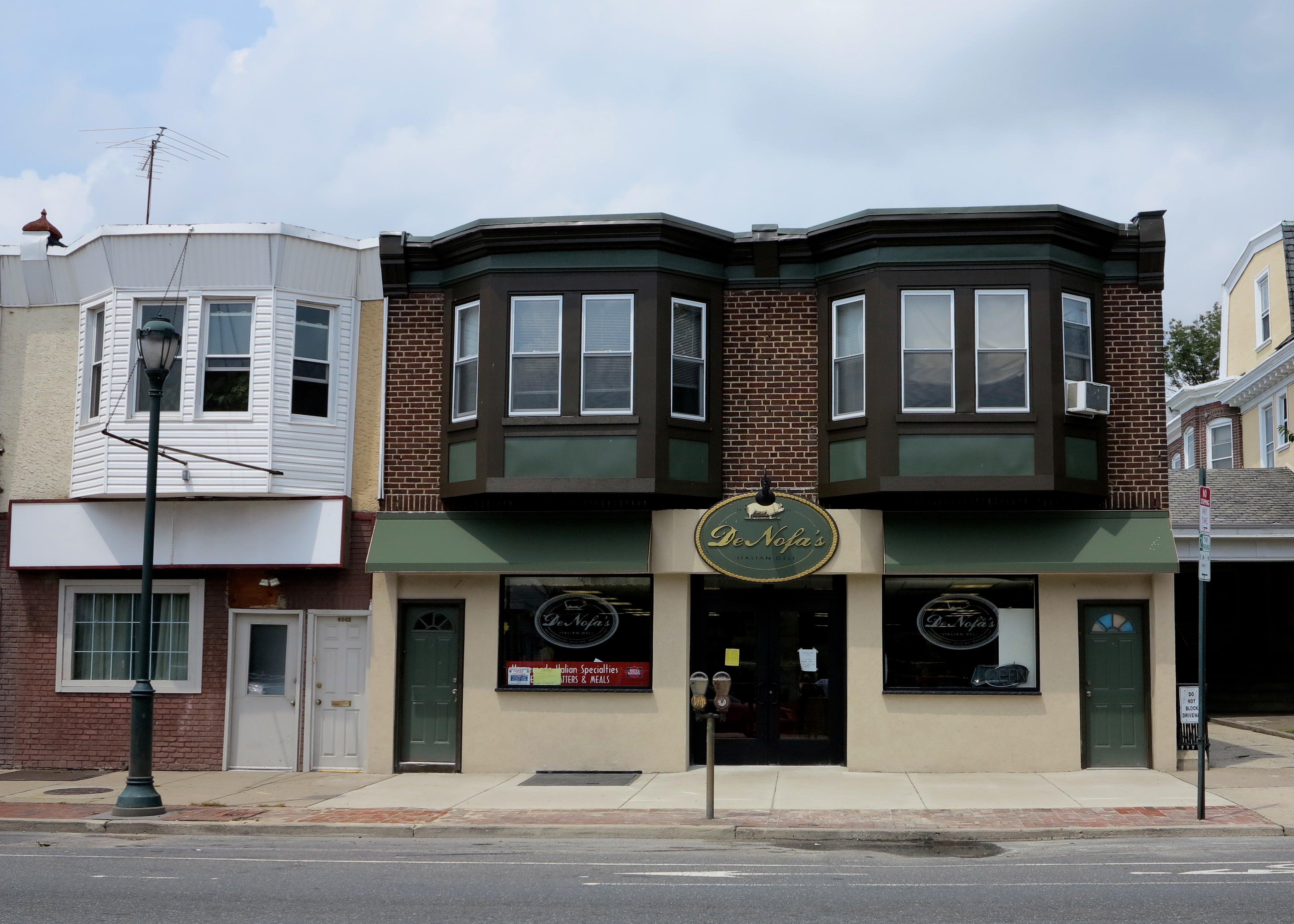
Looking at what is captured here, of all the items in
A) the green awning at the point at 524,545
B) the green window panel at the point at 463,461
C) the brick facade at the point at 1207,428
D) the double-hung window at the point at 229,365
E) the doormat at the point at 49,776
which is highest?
the brick facade at the point at 1207,428

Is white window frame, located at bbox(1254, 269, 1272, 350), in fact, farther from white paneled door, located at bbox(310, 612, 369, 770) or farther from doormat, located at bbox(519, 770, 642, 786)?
white paneled door, located at bbox(310, 612, 369, 770)

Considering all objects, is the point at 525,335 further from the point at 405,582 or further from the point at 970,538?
the point at 970,538

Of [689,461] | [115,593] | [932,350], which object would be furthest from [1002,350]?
[115,593]

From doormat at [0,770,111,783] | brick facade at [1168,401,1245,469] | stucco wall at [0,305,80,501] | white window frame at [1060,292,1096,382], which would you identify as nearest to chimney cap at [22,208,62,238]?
stucco wall at [0,305,80,501]

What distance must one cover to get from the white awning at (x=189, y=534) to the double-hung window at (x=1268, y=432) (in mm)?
20188

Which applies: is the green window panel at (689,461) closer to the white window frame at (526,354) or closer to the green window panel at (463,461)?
the white window frame at (526,354)

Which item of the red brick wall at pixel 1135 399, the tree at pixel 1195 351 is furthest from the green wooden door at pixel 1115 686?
the tree at pixel 1195 351

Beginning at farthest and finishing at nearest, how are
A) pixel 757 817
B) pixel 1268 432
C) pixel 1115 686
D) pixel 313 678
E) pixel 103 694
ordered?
pixel 1268 432 → pixel 103 694 → pixel 313 678 → pixel 1115 686 → pixel 757 817

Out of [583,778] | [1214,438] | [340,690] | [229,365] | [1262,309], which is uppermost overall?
[1262,309]

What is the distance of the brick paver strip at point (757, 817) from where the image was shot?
11.9 meters

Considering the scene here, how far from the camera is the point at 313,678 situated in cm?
1648

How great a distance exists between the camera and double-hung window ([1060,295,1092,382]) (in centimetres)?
1573

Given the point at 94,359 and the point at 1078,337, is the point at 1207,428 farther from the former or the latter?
the point at 94,359

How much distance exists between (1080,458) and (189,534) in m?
11.6
